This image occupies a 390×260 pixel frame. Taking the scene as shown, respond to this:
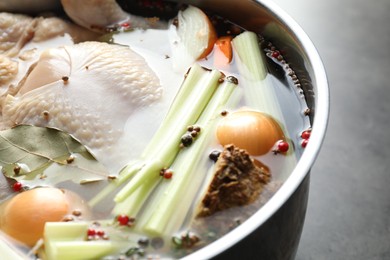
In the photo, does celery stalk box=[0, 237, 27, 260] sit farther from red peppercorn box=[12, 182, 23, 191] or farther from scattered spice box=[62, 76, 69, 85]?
scattered spice box=[62, 76, 69, 85]

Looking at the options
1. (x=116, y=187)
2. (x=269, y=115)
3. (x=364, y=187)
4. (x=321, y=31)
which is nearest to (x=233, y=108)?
(x=269, y=115)

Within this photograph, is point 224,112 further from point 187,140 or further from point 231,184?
point 231,184

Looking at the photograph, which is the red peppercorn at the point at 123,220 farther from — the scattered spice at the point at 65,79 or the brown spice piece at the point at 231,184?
the scattered spice at the point at 65,79

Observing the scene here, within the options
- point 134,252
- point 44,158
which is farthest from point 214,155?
point 44,158

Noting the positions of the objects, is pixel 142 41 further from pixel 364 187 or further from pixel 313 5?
pixel 313 5

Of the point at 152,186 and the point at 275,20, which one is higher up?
the point at 275,20
